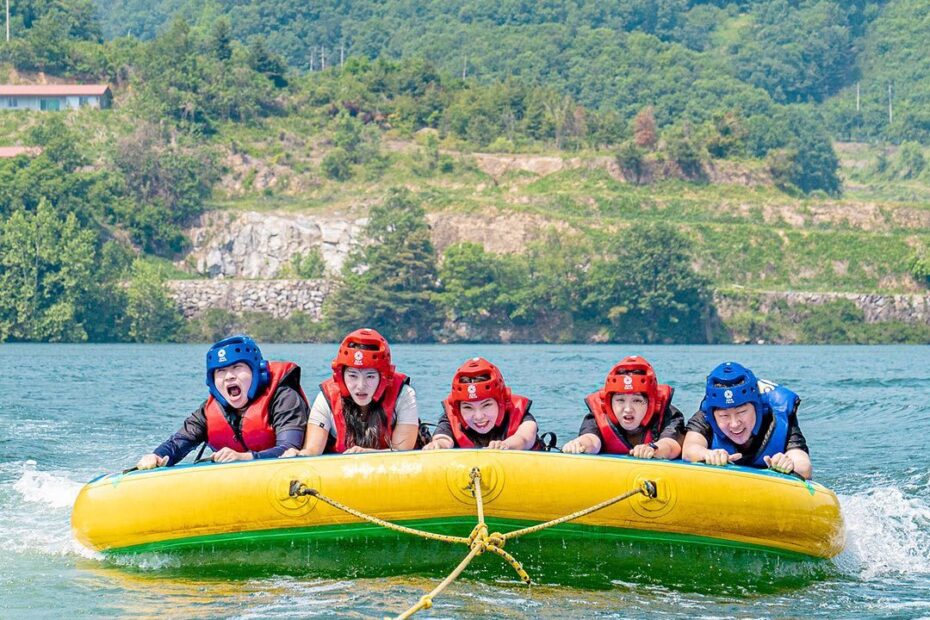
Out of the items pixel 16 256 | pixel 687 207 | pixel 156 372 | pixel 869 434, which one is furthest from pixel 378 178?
pixel 869 434

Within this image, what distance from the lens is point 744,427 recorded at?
1200 cm

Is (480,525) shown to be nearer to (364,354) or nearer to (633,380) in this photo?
(364,354)

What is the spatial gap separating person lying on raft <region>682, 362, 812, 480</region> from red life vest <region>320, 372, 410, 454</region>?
2.20 meters

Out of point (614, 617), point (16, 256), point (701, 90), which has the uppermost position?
point (701, 90)

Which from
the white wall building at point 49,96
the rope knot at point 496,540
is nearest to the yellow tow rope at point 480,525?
the rope knot at point 496,540

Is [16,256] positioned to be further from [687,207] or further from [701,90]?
[701,90]

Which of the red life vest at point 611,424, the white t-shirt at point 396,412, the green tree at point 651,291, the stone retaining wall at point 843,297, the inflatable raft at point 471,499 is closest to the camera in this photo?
the inflatable raft at point 471,499

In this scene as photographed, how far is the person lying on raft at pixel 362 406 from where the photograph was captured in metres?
11.6

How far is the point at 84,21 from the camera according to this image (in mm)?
123750

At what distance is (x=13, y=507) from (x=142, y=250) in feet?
261

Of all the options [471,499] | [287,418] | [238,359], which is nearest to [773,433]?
[471,499]

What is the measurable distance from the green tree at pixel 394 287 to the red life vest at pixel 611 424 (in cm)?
7168

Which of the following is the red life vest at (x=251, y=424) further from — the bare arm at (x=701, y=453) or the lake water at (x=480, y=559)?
the bare arm at (x=701, y=453)

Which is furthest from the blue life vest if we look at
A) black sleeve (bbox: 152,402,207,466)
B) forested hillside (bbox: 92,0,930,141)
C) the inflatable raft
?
forested hillside (bbox: 92,0,930,141)
